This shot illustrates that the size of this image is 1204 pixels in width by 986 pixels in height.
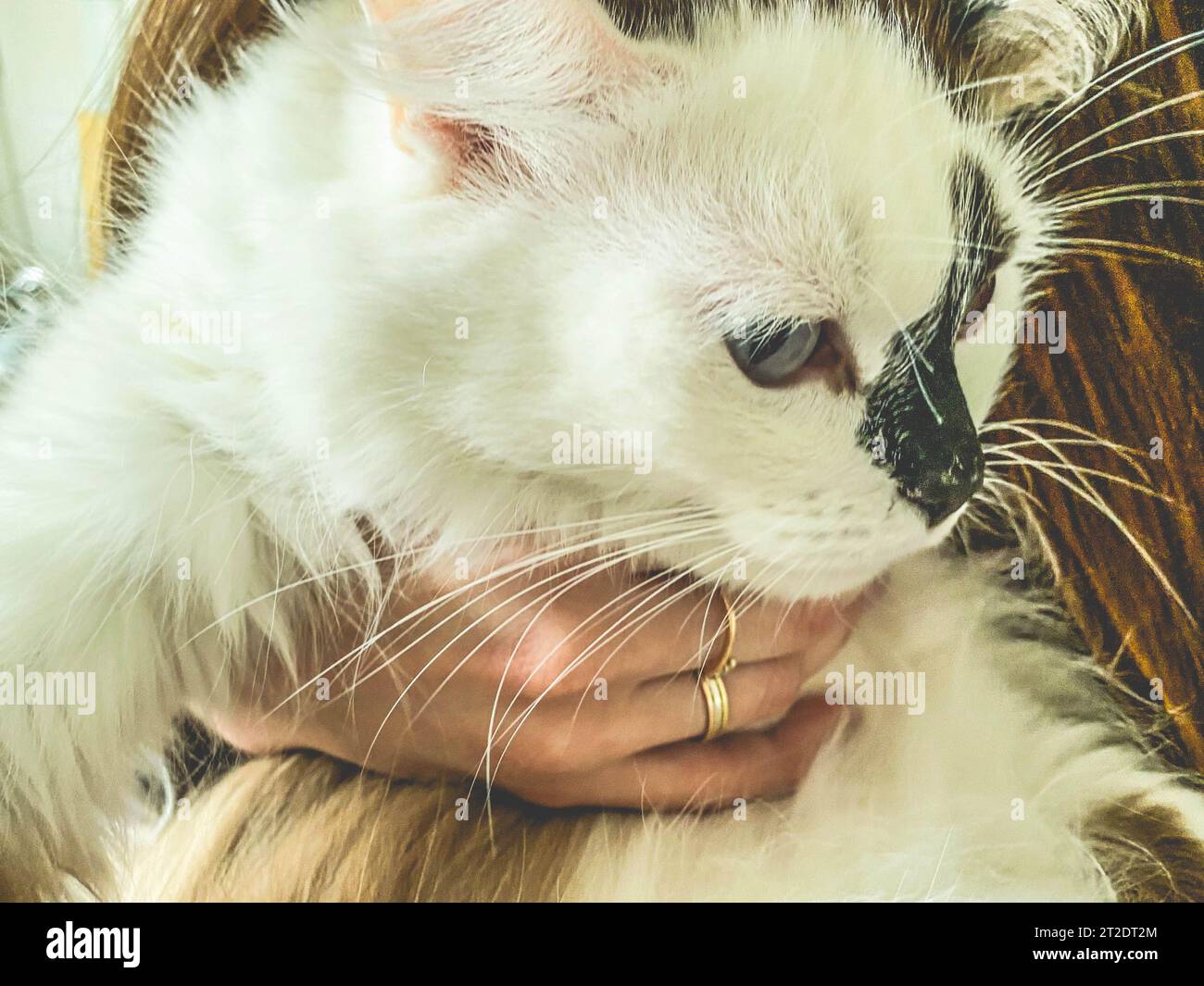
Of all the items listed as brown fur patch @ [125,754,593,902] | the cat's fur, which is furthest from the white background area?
brown fur patch @ [125,754,593,902]

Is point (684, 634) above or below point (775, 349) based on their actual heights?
below

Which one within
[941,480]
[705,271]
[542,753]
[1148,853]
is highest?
[705,271]

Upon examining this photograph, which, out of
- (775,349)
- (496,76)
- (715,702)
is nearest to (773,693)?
(715,702)

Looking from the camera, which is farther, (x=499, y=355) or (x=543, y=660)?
(x=543, y=660)

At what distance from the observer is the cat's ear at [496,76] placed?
553 millimetres

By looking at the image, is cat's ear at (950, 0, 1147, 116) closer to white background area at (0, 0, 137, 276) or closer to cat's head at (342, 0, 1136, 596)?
cat's head at (342, 0, 1136, 596)

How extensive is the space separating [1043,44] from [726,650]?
0.60 m

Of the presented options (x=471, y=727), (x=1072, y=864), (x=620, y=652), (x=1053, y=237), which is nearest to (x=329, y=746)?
(x=471, y=727)

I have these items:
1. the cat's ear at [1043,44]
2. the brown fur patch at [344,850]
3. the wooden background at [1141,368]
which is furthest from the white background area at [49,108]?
the wooden background at [1141,368]

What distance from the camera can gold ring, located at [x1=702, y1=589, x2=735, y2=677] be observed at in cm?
76

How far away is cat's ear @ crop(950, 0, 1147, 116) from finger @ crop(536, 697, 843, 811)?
0.59 meters

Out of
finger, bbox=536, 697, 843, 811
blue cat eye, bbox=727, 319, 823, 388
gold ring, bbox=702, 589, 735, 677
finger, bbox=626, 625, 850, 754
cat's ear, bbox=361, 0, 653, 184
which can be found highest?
cat's ear, bbox=361, 0, 653, 184

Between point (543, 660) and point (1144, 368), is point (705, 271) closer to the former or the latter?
point (543, 660)

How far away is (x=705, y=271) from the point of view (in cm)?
60
